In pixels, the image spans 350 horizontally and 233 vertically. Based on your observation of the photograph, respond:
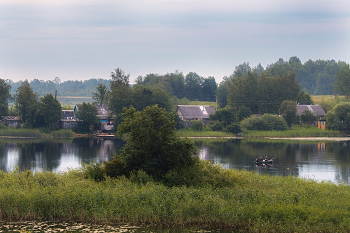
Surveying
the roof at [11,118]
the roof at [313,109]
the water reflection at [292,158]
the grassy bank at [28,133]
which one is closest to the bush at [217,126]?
the water reflection at [292,158]

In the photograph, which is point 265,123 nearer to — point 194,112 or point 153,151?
point 194,112

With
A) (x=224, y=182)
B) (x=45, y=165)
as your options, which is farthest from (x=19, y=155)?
(x=224, y=182)

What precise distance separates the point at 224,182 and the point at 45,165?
2138 centimetres

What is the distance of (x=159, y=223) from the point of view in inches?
690

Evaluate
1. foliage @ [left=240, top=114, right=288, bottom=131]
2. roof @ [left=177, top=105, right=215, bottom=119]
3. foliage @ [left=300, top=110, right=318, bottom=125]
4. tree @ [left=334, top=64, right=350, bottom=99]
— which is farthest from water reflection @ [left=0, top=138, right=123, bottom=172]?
tree @ [left=334, top=64, right=350, bottom=99]

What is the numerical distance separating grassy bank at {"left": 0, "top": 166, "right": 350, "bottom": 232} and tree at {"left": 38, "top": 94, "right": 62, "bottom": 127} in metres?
53.1

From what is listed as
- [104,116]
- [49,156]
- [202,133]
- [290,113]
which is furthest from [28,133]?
[290,113]

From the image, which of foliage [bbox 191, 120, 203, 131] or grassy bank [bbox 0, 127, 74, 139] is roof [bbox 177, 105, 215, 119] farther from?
grassy bank [bbox 0, 127, 74, 139]

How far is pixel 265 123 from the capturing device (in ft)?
243

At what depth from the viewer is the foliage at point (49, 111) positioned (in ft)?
233

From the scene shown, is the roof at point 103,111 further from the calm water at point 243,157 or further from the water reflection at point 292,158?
the water reflection at point 292,158

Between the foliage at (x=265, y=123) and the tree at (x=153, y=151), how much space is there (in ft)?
174

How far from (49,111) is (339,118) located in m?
53.4

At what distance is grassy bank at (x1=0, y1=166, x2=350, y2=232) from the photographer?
653 inches
